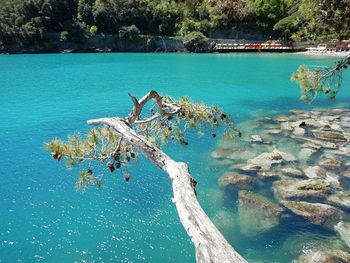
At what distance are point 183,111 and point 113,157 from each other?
6.82 feet

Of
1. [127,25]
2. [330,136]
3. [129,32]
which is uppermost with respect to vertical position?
[127,25]

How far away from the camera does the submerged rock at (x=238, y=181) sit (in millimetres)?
13573

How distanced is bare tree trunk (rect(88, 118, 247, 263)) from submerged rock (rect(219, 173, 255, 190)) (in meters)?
8.86

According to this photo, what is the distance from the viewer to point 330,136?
753 inches

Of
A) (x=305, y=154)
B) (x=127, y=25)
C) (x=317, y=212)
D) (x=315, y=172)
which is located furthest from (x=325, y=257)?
(x=127, y=25)

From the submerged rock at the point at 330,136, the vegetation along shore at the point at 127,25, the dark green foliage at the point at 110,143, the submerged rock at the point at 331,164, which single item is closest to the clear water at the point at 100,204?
the dark green foliage at the point at 110,143

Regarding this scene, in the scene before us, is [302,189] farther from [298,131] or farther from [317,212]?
[298,131]

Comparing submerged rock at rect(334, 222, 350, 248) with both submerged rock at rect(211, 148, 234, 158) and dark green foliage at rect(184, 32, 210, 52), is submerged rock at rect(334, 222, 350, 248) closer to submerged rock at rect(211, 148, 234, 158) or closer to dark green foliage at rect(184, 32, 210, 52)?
submerged rock at rect(211, 148, 234, 158)

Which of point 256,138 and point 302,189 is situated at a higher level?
point 302,189

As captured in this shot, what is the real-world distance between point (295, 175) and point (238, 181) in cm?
254

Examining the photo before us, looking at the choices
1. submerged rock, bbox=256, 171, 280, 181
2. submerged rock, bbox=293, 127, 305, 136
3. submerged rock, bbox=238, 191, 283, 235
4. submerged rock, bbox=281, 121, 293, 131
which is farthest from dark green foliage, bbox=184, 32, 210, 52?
submerged rock, bbox=238, 191, 283, 235

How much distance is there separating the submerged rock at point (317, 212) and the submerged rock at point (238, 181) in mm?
1906

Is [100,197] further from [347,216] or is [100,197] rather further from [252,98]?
[252,98]

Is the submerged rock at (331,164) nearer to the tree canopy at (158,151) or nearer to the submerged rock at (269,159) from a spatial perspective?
the submerged rock at (269,159)
